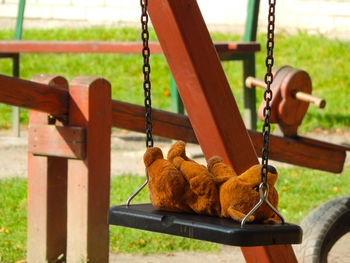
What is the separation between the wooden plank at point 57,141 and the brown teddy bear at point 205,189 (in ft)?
4.34

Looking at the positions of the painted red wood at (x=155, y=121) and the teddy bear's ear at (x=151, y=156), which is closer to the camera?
the teddy bear's ear at (x=151, y=156)

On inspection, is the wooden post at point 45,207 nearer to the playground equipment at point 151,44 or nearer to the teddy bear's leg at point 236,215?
the teddy bear's leg at point 236,215

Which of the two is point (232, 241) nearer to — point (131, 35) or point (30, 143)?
point (30, 143)

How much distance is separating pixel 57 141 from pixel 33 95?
12.0 inches

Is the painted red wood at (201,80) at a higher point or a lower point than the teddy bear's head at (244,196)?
higher

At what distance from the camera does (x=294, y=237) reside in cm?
237

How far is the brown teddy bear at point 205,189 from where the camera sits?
2.42 m

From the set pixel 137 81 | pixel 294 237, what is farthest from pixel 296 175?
pixel 294 237

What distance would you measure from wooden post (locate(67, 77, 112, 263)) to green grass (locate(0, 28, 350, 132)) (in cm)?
482

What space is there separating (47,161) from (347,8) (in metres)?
7.93

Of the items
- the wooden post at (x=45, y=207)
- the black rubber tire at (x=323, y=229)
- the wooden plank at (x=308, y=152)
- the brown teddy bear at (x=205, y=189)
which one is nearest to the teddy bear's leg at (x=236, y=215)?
the brown teddy bear at (x=205, y=189)

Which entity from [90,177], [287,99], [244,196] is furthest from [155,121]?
[244,196]

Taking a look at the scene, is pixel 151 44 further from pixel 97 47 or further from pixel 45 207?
pixel 45 207

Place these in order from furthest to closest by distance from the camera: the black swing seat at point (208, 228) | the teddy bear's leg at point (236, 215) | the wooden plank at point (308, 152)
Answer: the wooden plank at point (308, 152), the teddy bear's leg at point (236, 215), the black swing seat at point (208, 228)
